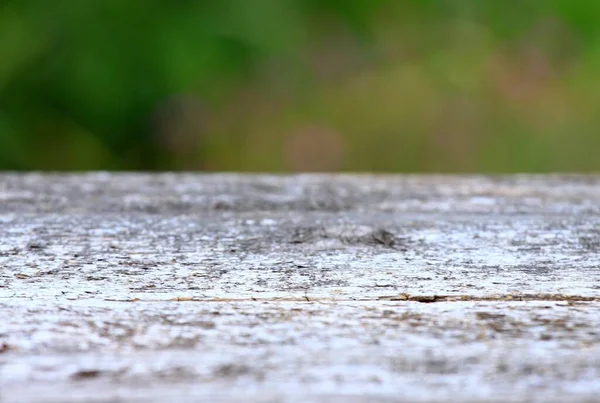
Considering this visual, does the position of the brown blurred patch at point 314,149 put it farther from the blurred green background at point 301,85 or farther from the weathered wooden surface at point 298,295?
the weathered wooden surface at point 298,295

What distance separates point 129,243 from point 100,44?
1605 mm

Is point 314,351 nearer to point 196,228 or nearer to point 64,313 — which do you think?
point 64,313

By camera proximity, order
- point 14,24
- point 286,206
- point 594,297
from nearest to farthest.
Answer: point 594,297 → point 286,206 → point 14,24

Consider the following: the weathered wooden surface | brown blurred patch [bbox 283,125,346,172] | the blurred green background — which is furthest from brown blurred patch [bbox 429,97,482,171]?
the weathered wooden surface

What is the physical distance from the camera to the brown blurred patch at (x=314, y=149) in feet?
7.78

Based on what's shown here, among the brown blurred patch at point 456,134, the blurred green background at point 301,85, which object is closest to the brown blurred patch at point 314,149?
the blurred green background at point 301,85

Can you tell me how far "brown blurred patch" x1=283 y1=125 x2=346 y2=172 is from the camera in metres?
2.37

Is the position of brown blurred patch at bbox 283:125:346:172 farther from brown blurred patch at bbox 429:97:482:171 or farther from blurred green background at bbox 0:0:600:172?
brown blurred patch at bbox 429:97:482:171

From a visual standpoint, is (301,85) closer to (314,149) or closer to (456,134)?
(314,149)

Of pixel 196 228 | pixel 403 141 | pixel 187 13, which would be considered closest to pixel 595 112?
pixel 403 141

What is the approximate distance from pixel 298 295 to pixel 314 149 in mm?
1805

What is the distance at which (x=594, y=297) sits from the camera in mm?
587

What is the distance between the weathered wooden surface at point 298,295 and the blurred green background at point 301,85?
133 centimetres

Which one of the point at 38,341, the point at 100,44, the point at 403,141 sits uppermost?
the point at 100,44
